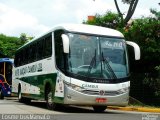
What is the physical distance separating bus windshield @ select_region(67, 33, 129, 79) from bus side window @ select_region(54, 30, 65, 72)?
1.41 ft

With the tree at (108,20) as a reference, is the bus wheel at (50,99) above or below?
below

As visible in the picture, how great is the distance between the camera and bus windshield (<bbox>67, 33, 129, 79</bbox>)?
16.8 meters

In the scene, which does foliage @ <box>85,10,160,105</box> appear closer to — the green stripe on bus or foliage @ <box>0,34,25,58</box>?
the green stripe on bus

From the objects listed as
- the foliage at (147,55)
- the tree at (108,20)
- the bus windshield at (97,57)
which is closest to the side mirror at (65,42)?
the bus windshield at (97,57)

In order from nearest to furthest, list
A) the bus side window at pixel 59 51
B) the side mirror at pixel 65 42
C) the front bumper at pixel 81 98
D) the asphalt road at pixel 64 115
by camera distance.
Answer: the asphalt road at pixel 64 115 → the side mirror at pixel 65 42 → the front bumper at pixel 81 98 → the bus side window at pixel 59 51

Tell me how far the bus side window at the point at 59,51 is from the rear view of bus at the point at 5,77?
13.2 meters

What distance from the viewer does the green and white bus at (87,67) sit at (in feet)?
54.6

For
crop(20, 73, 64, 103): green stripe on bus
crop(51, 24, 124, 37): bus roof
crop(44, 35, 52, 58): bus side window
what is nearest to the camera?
crop(51, 24, 124, 37): bus roof

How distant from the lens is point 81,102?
16.7m

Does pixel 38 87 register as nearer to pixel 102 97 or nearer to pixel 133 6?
pixel 102 97

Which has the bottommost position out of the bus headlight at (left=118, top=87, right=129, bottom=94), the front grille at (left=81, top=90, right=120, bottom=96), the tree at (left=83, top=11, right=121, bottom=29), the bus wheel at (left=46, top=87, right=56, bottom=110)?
the bus wheel at (left=46, top=87, right=56, bottom=110)

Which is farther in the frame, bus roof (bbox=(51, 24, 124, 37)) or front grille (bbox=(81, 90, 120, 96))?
bus roof (bbox=(51, 24, 124, 37))

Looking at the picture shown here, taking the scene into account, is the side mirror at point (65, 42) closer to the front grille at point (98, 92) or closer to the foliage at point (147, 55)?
the front grille at point (98, 92)

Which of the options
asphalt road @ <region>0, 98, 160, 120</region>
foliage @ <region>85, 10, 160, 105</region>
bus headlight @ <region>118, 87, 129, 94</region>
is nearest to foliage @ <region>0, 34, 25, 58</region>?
foliage @ <region>85, 10, 160, 105</region>
